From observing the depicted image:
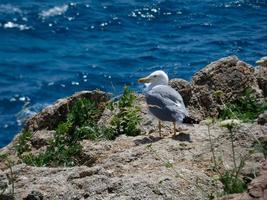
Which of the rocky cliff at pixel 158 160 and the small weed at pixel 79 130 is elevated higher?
the rocky cliff at pixel 158 160

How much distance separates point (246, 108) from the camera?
24.5 ft

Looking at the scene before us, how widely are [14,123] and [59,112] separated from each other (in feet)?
20.2

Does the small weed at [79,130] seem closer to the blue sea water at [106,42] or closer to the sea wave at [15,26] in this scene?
the blue sea water at [106,42]

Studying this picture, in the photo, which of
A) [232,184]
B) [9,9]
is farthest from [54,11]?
[232,184]

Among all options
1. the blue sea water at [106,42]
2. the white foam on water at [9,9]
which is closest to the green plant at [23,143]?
the blue sea water at [106,42]

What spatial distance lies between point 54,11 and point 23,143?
12264 millimetres

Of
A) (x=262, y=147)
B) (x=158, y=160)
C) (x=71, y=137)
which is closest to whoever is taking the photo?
(x=262, y=147)

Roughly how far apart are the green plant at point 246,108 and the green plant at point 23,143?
197 centimetres

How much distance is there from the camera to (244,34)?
15828 mm

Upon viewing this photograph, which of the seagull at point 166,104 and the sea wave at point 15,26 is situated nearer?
the seagull at point 166,104

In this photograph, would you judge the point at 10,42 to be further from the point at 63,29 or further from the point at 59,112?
the point at 59,112

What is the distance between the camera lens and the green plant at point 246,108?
710cm

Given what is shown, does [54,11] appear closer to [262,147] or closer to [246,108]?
[246,108]

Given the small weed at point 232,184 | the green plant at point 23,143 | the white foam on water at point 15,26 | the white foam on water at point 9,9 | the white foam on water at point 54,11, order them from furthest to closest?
the white foam on water at point 9,9 < the white foam on water at point 54,11 < the white foam on water at point 15,26 < the green plant at point 23,143 < the small weed at point 232,184
